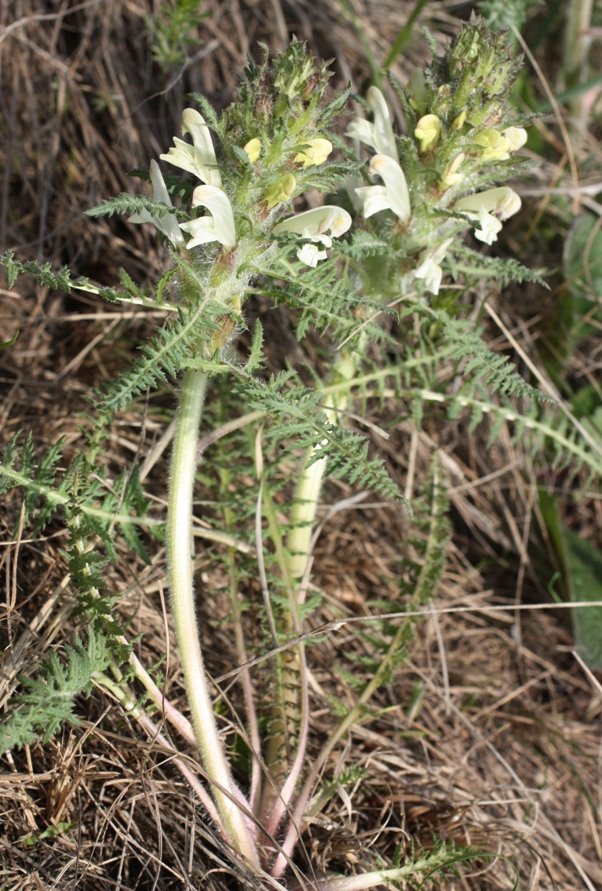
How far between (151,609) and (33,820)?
652 millimetres

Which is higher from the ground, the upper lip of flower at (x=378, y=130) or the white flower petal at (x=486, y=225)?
the upper lip of flower at (x=378, y=130)

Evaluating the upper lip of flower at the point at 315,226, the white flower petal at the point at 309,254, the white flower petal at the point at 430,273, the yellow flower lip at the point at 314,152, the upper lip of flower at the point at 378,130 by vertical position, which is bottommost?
the white flower petal at the point at 430,273

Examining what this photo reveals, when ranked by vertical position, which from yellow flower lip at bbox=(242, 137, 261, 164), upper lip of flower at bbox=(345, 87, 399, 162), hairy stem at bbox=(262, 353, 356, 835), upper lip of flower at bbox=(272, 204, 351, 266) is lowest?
hairy stem at bbox=(262, 353, 356, 835)

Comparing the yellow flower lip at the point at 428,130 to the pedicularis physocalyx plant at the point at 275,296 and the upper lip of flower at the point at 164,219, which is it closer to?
the pedicularis physocalyx plant at the point at 275,296

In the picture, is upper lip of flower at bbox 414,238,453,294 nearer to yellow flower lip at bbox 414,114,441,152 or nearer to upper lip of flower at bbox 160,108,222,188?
yellow flower lip at bbox 414,114,441,152

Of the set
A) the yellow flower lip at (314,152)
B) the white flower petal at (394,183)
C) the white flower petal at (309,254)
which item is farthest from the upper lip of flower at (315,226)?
the white flower petal at (394,183)

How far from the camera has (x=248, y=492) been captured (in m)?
2.26

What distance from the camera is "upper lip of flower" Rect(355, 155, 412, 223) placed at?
6.12 ft

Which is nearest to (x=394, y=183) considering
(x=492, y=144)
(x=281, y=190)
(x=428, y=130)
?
(x=428, y=130)

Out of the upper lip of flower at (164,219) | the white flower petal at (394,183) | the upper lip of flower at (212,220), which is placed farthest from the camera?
the white flower petal at (394,183)

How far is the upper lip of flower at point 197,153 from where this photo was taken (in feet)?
5.37

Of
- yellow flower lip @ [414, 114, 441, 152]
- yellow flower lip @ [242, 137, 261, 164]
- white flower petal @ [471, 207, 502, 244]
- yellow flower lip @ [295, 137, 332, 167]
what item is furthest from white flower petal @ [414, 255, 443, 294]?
yellow flower lip @ [242, 137, 261, 164]

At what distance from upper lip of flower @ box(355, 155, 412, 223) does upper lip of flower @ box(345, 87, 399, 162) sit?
0.33 feet

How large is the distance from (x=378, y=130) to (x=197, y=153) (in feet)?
1.93
